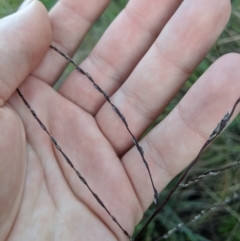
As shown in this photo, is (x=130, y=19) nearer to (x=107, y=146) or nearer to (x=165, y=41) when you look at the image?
(x=165, y=41)

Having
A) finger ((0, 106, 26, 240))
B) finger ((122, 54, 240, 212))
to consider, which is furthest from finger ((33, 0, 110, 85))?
finger ((122, 54, 240, 212))

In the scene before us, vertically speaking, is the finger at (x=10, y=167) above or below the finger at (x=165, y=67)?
below

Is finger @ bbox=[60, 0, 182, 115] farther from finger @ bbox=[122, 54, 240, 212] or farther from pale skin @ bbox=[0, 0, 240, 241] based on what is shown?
finger @ bbox=[122, 54, 240, 212]

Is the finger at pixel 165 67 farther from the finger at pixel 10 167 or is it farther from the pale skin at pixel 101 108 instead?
the finger at pixel 10 167

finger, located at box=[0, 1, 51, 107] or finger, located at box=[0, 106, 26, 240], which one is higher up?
finger, located at box=[0, 1, 51, 107]

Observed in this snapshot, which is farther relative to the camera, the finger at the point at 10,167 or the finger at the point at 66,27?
the finger at the point at 66,27

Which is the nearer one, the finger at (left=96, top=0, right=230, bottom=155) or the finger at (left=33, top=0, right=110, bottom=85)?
the finger at (left=96, top=0, right=230, bottom=155)

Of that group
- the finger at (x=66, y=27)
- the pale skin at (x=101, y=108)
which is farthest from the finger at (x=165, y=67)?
the finger at (x=66, y=27)

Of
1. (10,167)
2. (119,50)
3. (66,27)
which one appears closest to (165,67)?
(119,50)
